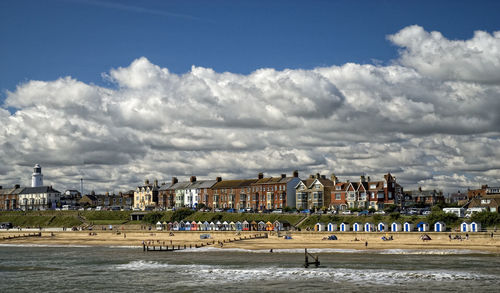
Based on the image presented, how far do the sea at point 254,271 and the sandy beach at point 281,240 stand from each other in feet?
12.3

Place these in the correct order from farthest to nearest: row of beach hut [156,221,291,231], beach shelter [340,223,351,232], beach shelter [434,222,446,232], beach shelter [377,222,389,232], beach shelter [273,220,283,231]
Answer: row of beach hut [156,221,291,231] < beach shelter [273,220,283,231] < beach shelter [340,223,351,232] < beach shelter [377,222,389,232] < beach shelter [434,222,446,232]

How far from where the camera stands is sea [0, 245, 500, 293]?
4512cm

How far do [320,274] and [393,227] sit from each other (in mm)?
36098

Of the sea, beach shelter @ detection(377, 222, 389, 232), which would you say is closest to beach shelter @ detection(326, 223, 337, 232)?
beach shelter @ detection(377, 222, 389, 232)

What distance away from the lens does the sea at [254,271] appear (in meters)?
45.1

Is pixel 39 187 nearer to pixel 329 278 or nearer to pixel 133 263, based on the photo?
pixel 133 263

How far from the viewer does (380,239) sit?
254ft

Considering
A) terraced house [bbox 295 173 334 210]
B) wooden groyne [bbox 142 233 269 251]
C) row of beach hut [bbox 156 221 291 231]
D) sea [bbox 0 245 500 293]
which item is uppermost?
terraced house [bbox 295 173 334 210]

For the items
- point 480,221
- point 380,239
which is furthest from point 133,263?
point 480,221

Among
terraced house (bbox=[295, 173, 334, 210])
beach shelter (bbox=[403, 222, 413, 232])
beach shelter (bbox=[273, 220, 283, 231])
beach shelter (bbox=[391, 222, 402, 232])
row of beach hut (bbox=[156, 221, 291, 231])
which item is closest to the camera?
beach shelter (bbox=[403, 222, 413, 232])

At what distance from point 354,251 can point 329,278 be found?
71.0 ft

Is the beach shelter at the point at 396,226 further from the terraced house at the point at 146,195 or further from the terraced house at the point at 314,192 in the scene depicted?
the terraced house at the point at 146,195

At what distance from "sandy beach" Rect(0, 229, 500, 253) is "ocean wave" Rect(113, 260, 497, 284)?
759 inches

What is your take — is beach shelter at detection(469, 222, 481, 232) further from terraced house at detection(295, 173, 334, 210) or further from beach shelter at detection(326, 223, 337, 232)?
terraced house at detection(295, 173, 334, 210)
